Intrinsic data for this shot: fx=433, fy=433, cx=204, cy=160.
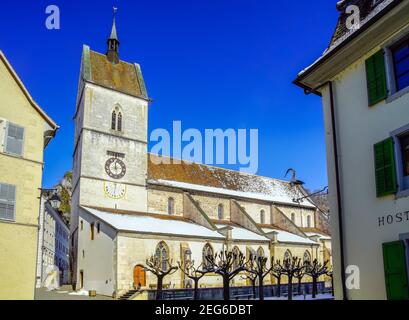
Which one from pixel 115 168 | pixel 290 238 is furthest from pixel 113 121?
pixel 290 238

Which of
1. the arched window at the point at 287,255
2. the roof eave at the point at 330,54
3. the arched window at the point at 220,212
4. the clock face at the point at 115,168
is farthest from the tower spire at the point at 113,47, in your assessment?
the roof eave at the point at 330,54

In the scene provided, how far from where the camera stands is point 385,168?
32.5 ft

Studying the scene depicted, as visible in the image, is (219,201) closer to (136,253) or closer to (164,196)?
(164,196)

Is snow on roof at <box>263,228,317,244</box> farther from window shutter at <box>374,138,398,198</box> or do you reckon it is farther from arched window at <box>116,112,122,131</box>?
window shutter at <box>374,138,398,198</box>

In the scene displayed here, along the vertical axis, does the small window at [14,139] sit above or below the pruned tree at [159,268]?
above

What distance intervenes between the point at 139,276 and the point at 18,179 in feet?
53.0

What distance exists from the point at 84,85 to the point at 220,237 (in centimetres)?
1784

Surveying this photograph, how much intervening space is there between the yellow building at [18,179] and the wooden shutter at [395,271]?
1261cm

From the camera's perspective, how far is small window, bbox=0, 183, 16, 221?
15797mm

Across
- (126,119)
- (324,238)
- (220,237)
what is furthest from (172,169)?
(324,238)

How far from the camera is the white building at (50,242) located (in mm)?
46875

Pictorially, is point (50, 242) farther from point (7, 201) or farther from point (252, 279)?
point (7, 201)

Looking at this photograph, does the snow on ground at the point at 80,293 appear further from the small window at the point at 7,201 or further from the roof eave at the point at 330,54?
the roof eave at the point at 330,54

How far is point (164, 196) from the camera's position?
3994cm
